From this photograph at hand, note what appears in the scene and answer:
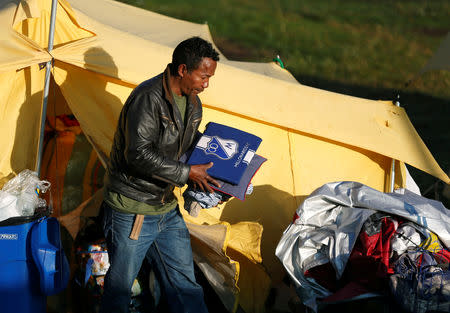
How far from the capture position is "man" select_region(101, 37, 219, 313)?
260 cm

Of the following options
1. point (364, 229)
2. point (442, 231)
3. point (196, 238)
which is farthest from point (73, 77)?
point (442, 231)

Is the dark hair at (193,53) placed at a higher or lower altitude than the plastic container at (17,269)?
higher

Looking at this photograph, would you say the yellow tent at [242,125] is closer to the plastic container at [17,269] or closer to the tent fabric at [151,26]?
the plastic container at [17,269]

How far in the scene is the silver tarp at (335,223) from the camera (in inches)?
126

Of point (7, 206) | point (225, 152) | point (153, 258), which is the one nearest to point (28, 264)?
point (7, 206)

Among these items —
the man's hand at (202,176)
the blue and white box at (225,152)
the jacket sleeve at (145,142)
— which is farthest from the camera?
the blue and white box at (225,152)

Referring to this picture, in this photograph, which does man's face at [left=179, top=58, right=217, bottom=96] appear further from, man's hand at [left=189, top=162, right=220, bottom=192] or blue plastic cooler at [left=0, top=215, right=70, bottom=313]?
blue plastic cooler at [left=0, top=215, right=70, bottom=313]

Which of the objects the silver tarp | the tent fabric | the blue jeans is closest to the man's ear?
the blue jeans

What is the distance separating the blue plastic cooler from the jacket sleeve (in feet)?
2.34

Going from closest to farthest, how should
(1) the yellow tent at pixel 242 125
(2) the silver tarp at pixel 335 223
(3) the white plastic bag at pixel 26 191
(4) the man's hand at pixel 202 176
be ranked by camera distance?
(4) the man's hand at pixel 202 176
(3) the white plastic bag at pixel 26 191
(2) the silver tarp at pixel 335 223
(1) the yellow tent at pixel 242 125

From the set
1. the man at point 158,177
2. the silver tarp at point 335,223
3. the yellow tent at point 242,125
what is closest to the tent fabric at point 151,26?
the yellow tent at point 242,125

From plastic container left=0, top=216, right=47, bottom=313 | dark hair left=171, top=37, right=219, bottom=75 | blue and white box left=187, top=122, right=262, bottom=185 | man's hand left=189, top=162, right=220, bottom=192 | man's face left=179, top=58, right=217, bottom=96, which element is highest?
dark hair left=171, top=37, right=219, bottom=75

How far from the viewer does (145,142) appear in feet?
8.39

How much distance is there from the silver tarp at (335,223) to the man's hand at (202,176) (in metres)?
0.73
